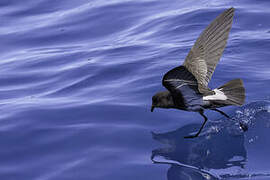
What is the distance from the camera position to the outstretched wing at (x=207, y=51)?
594 centimetres

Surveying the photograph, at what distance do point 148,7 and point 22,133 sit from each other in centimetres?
583

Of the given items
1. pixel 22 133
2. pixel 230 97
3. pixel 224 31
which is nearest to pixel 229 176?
pixel 230 97

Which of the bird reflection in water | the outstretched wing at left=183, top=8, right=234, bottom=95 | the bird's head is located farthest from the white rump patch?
the bird reflection in water

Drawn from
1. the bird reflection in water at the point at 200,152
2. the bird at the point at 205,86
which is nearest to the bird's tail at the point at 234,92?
the bird at the point at 205,86

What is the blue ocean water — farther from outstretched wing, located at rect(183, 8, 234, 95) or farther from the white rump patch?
outstretched wing, located at rect(183, 8, 234, 95)

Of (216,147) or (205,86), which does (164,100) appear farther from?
(216,147)

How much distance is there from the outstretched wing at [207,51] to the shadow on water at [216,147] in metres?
0.67

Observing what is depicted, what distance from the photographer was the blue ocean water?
225 inches

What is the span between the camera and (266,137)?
5.99 metres

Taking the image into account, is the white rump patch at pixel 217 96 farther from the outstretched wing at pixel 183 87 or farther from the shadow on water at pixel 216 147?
the shadow on water at pixel 216 147

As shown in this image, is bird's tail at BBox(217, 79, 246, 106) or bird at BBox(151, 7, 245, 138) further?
bird at BBox(151, 7, 245, 138)

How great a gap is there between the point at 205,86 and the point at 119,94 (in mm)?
1887

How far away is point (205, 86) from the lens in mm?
6023

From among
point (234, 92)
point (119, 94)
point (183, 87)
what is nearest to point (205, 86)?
point (234, 92)
